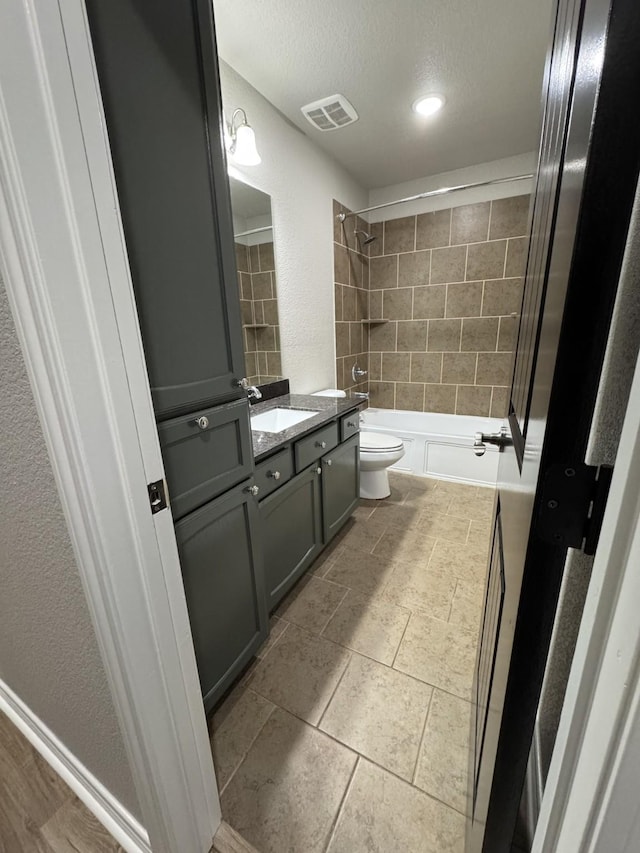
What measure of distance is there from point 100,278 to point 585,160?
0.62m

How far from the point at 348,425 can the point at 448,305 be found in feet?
6.56

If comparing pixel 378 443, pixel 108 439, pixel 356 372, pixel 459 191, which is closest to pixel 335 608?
pixel 378 443

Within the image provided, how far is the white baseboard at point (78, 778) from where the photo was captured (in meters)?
0.86

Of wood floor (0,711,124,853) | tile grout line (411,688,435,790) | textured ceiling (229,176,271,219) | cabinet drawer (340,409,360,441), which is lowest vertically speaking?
tile grout line (411,688,435,790)

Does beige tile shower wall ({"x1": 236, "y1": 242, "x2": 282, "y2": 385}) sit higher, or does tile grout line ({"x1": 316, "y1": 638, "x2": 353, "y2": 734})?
beige tile shower wall ({"x1": 236, "y1": 242, "x2": 282, "y2": 385})

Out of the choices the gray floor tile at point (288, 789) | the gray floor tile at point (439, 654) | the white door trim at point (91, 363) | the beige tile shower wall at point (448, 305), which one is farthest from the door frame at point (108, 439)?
the beige tile shower wall at point (448, 305)

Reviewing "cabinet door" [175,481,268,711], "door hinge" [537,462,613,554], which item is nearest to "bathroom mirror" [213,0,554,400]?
"cabinet door" [175,481,268,711]

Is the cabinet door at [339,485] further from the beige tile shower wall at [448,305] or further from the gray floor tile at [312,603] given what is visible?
the beige tile shower wall at [448,305]

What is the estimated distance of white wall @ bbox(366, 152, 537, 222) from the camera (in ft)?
9.14

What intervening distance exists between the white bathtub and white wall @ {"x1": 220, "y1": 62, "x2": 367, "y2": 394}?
976mm

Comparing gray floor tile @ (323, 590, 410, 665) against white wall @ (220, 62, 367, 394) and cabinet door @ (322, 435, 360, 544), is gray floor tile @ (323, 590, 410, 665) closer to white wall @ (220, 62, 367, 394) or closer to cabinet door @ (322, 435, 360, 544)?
cabinet door @ (322, 435, 360, 544)

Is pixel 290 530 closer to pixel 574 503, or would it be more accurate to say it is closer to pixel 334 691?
pixel 334 691

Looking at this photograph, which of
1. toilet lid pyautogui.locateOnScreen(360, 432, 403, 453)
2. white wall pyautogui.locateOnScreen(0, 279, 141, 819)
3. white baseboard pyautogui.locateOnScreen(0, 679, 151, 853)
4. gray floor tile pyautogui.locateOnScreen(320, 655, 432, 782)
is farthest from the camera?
toilet lid pyautogui.locateOnScreen(360, 432, 403, 453)

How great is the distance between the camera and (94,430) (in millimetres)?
537
